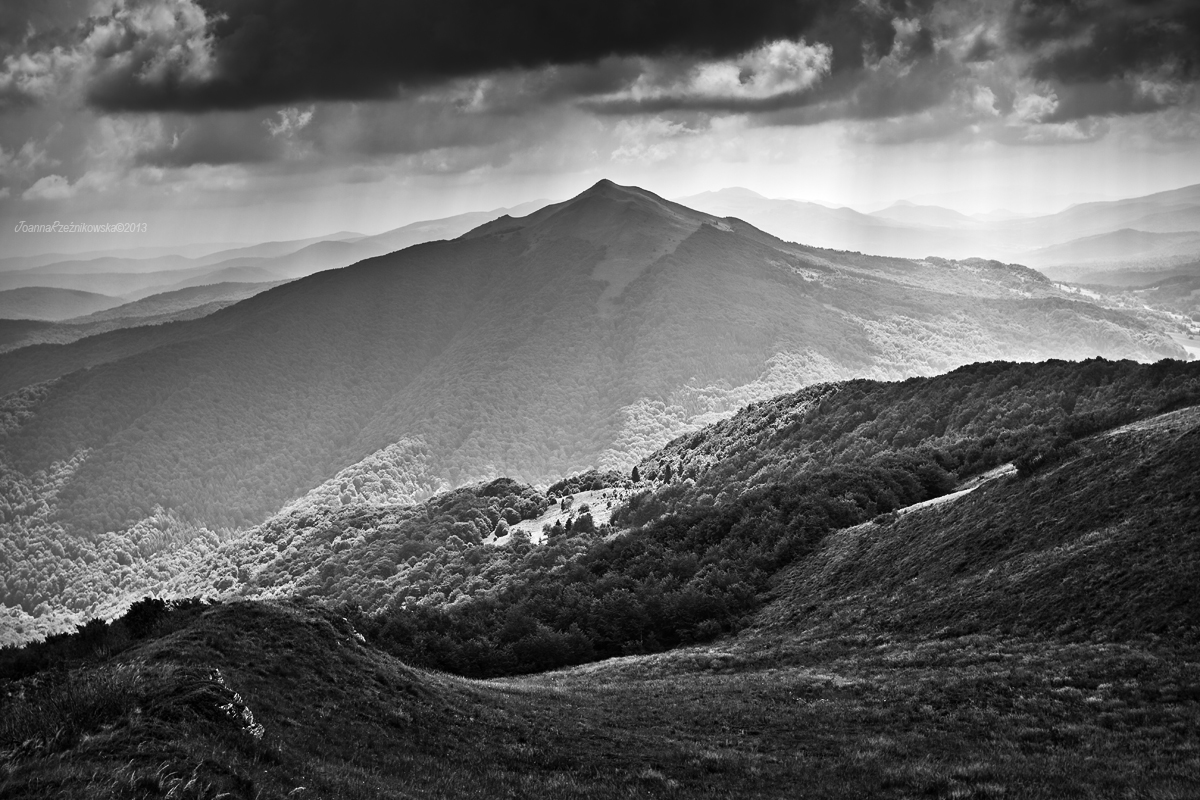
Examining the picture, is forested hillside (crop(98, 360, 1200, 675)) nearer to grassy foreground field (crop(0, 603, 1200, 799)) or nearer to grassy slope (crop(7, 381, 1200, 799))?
grassy slope (crop(7, 381, 1200, 799))

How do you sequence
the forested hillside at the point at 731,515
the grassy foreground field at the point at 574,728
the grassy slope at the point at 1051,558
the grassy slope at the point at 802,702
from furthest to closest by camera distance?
the forested hillside at the point at 731,515 → the grassy slope at the point at 1051,558 → the grassy slope at the point at 802,702 → the grassy foreground field at the point at 574,728

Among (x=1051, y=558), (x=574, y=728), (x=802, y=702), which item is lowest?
(x=802, y=702)

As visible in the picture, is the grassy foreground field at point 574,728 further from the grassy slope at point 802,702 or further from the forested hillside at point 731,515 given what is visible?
the forested hillside at point 731,515

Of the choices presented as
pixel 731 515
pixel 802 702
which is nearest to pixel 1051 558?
pixel 802 702

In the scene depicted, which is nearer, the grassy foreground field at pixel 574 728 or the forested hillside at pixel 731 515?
the grassy foreground field at pixel 574 728

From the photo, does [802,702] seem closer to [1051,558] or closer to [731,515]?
[1051,558]

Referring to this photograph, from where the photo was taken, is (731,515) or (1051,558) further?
(731,515)

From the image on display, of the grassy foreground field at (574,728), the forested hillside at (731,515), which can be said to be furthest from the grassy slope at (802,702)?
the forested hillside at (731,515)

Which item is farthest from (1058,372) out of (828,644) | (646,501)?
(828,644)
